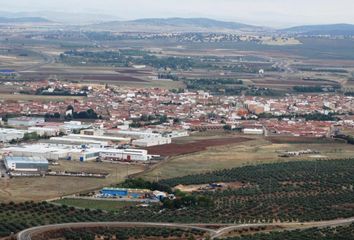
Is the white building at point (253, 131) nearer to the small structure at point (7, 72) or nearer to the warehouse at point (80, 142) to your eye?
the warehouse at point (80, 142)

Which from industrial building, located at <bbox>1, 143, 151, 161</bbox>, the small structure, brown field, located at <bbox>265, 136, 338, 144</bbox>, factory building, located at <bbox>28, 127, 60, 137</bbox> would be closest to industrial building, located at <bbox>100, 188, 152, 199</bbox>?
industrial building, located at <bbox>1, 143, 151, 161</bbox>

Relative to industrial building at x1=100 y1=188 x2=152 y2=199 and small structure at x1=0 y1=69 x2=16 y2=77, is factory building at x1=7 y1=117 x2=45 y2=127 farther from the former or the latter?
small structure at x1=0 y1=69 x2=16 y2=77

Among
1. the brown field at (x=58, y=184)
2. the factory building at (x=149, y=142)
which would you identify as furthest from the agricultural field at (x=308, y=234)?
the factory building at (x=149, y=142)

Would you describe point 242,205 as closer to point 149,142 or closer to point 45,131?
point 149,142

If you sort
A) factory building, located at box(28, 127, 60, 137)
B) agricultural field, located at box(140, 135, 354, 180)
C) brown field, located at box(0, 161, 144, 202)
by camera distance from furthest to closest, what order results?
factory building, located at box(28, 127, 60, 137), agricultural field, located at box(140, 135, 354, 180), brown field, located at box(0, 161, 144, 202)

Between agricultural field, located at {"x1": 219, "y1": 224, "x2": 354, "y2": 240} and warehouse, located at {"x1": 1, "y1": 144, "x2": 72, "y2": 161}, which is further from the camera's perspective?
warehouse, located at {"x1": 1, "y1": 144, "x2": 72, "y2": 161}

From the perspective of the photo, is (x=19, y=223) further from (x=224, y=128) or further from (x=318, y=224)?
(x=224, y=128)
